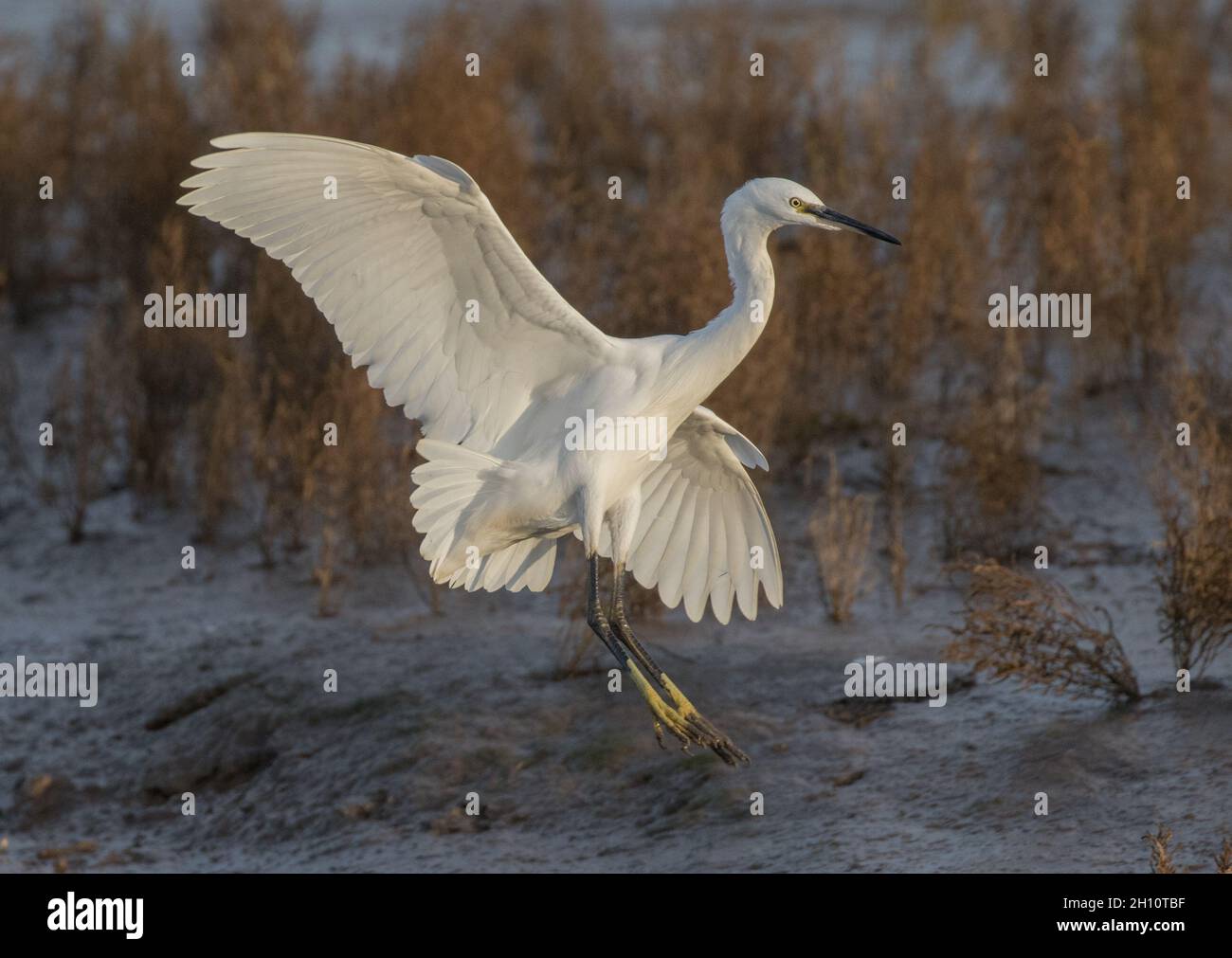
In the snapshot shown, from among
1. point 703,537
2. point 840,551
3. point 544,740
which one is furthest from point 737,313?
point 840,551

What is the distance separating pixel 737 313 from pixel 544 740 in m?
1.87

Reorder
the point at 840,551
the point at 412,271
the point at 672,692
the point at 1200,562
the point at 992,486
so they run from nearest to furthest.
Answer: the point at 412,271 → the point at 672,692 → the point at 1200,562 → the point at 840,551 → the point at 992,486

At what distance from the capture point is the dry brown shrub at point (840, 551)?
24.3 feet

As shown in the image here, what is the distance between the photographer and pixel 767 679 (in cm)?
694

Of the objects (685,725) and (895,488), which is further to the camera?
(895,488)

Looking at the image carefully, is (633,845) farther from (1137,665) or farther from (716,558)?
(1137,665)

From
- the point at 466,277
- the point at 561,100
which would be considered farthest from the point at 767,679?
the point at 561,100

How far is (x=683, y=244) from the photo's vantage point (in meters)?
8.06

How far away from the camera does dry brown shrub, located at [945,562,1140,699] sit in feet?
20.3

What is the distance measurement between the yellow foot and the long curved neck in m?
0.97

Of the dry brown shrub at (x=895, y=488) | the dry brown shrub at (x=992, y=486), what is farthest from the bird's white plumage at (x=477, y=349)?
the dry brown shrub at (x=895, y=488)

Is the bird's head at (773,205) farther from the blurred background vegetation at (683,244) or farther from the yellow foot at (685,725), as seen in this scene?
the blurred background vegetation at (683,244)

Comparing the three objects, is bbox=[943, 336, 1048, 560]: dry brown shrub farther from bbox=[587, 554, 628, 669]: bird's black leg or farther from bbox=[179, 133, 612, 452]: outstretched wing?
bbox=[179, 133, 612, 452]: outstretched wing

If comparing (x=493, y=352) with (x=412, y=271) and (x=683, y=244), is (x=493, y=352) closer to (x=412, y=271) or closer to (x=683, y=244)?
(x=412, y=271)
